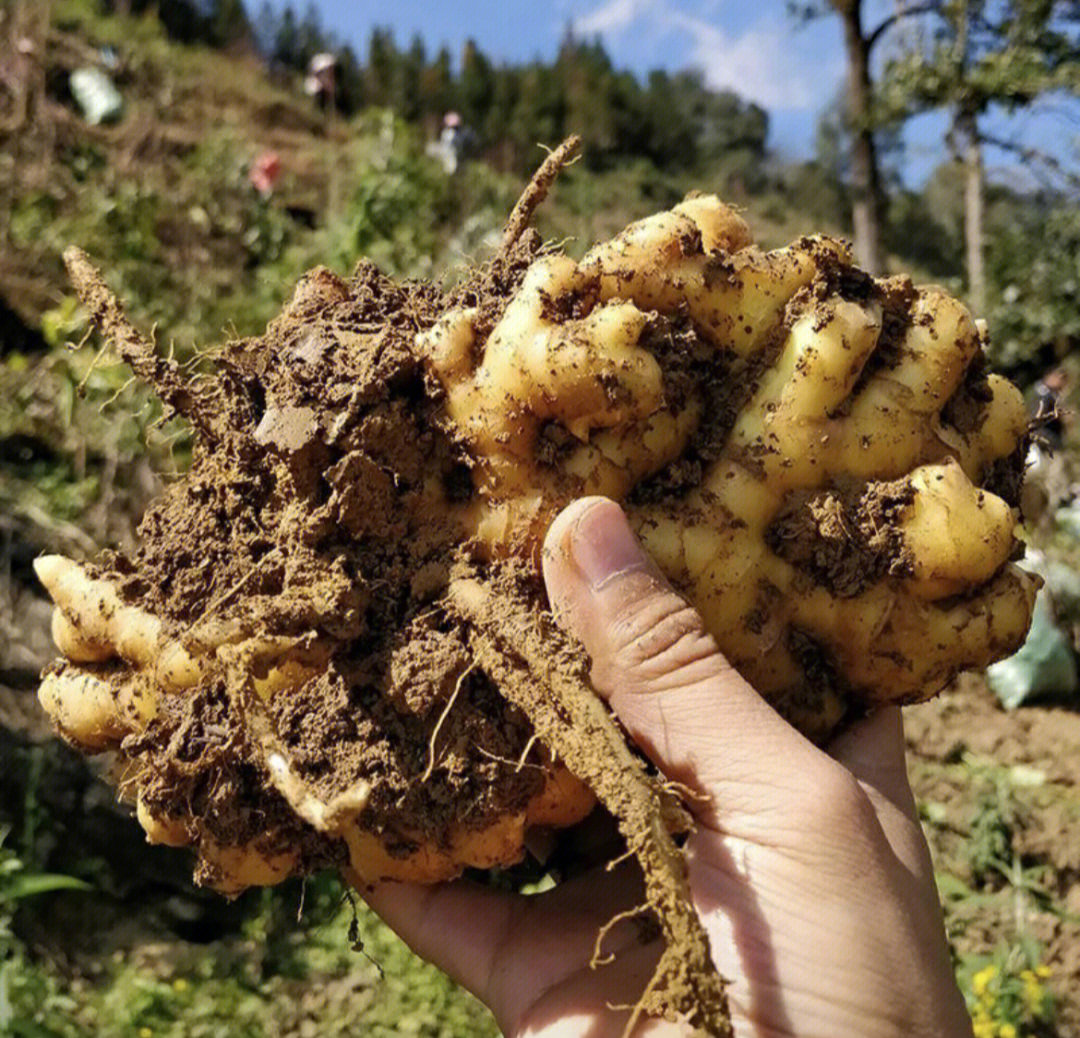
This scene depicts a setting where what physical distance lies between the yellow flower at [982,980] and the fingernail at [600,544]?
2387 millimetres

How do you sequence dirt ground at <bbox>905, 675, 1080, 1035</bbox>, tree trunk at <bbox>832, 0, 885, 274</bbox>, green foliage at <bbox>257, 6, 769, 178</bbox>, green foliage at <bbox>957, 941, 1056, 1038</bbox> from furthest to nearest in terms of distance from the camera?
green foliage at <bbox>257, 6, 769, 178</bbox> < tree trunk at <bbox>832, 0, 885, 274</bbox> < dirt ground at <bbox>905, 675, 1080, 1035</bbox> < green foliage at <bbox>957, 941, 1056, 1038</bbox>

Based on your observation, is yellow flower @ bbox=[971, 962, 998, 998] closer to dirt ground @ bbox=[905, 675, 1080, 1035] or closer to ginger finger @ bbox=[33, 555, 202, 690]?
dirt ground @ bbox=[905, 675, 1080, 1035]

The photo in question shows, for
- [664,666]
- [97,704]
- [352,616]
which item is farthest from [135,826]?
[664,666]

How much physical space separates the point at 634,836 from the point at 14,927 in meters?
2.68

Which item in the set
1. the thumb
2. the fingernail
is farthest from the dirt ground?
the fingernail

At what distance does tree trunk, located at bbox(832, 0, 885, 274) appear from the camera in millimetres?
8477

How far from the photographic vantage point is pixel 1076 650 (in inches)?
207

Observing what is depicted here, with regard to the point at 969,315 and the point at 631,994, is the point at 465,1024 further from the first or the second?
the point at 969,315

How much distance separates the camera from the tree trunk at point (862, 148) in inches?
334

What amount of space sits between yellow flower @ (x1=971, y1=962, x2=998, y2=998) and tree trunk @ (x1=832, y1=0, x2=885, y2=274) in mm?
6314

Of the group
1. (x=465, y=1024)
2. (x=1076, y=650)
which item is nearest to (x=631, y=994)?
(x=465, y=1024)

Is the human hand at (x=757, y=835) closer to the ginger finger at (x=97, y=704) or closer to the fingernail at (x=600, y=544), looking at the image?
the fingernail at (x=600, y=544)

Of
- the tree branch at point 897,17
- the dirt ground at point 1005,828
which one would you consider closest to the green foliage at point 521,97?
the tree branch at point 897,17

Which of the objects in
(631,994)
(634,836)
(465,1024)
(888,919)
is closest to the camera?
(634,836)
